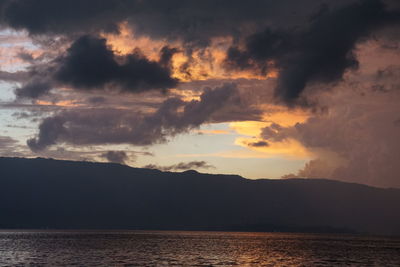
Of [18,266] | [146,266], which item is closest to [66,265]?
[18,266]

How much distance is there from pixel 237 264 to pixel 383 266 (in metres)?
37.4

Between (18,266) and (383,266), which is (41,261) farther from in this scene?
(383,266)

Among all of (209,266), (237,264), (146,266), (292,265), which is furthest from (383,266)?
(146,266)

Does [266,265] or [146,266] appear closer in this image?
[146,266]

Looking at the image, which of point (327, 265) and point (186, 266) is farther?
point (327, 265)

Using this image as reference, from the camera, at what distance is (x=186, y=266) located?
116500 mm

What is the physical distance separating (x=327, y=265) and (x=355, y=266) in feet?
22.2

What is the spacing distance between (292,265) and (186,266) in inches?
1124

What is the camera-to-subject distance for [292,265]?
12788 centimetres

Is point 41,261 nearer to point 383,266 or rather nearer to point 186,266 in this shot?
point 186,266

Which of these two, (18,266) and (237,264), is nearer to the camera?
(18,266)

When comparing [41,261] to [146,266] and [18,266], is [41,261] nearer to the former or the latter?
[18,266]

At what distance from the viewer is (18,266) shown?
113 meters

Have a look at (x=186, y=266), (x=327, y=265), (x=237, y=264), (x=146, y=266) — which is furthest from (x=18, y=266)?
(x=327, y=265)
